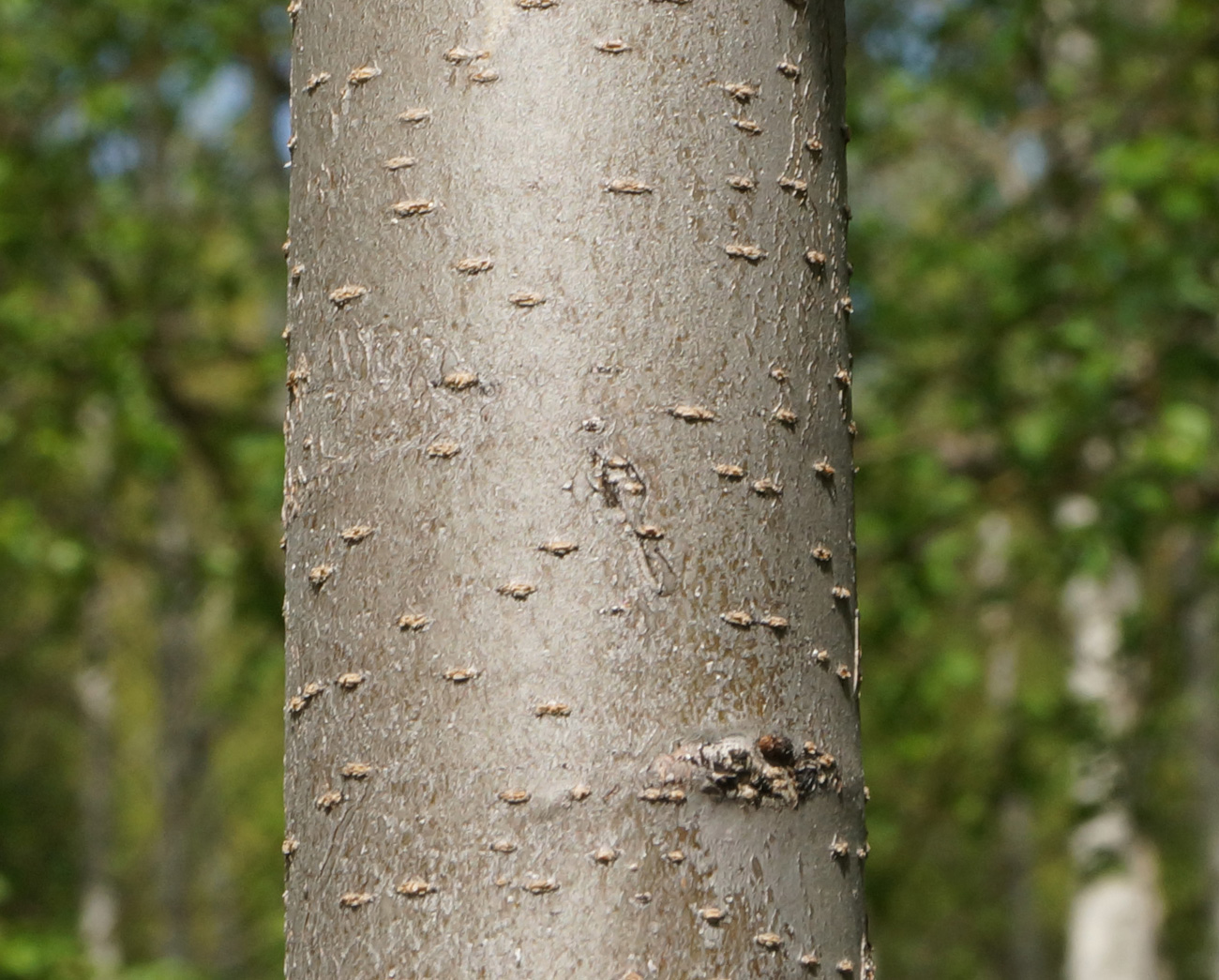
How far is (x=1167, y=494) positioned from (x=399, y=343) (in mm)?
4282

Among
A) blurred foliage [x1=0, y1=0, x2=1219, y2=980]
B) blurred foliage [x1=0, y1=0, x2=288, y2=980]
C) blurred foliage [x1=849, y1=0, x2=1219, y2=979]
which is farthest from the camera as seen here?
blurred foliage [x1=0, y1=0, x2=288, y2=980]

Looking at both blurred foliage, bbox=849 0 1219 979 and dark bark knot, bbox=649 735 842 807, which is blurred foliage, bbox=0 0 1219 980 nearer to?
blurred foliage, bbox=849 0 1219 979

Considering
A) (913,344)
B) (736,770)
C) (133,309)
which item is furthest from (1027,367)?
(736,770)

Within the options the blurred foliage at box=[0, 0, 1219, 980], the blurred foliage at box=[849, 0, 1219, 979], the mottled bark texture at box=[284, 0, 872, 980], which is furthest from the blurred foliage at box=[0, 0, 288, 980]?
the mottled bark texture at box=[284, 0, 872, 980]

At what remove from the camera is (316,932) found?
0.84 meters

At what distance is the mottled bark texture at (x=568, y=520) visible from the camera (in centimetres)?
79

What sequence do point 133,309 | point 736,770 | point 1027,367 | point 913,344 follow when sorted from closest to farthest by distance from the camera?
point 736,770, point 1027,367, point 913,344, point 133,309

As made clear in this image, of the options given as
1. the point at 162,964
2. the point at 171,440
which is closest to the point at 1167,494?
the point at 171,440

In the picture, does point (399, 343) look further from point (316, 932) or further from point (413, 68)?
point (316, 932)

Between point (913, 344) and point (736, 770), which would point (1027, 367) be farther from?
point (736, 770)

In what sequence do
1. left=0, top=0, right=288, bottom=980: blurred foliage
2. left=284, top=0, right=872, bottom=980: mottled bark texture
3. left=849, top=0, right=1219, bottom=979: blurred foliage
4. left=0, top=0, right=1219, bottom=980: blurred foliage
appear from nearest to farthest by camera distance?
left=284, top=0, right=872, bottom=980: mottled bark texture → left=849, top=0, right=1219, bottom=979: blurred foliage → left=0, top=0, right=1219, bottom=980: blurred foliage → left=0, top=0, right=288, bottom=980: blurred foliage

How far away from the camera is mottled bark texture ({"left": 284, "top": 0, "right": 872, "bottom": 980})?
2.58 ft

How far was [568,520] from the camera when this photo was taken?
0.80 metres

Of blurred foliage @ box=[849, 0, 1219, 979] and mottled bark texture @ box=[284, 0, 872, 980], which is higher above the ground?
blurred foliage @ box=[849, 0, 1219, 979]
